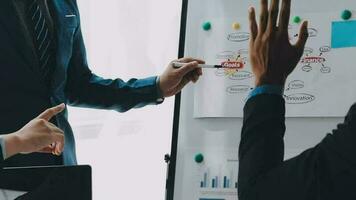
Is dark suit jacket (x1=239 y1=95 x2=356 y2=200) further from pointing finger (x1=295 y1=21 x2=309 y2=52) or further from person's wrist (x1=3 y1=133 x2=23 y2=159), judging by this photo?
person's wrist (x1=3 y1=133 x2=23 y2=159)

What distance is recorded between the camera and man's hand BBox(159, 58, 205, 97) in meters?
1.50

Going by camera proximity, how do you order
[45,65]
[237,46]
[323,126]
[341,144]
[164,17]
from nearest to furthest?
[341,144], [45,65], [323,126], [237,46], [164,17]

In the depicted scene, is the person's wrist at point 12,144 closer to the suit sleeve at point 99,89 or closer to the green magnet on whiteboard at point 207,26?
the suit sleeve at point 99,89

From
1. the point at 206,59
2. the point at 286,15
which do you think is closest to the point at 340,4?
the point at 206,59

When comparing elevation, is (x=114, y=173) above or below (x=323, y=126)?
below

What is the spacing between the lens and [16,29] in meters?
1.33

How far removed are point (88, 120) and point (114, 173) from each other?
219 mm

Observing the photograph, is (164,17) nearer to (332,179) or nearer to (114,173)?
(114,173)

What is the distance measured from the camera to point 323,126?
1523 millimetres

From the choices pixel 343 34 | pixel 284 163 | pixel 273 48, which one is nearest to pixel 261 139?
pixel 284 163

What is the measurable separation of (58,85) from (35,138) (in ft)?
1.10

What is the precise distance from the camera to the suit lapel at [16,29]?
1.32 metres

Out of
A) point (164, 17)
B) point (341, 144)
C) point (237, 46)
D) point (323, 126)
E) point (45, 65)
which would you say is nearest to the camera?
point (341, 144)

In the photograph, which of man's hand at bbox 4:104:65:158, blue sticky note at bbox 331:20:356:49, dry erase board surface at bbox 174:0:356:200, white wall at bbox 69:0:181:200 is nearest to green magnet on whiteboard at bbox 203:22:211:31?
dry erase board surface at bbox 174:0:356:200
